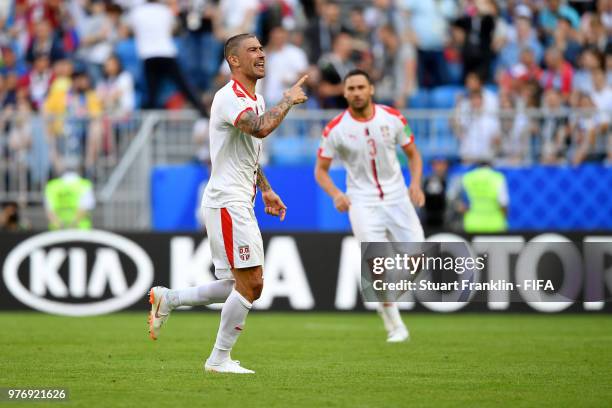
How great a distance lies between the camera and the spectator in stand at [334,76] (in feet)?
67.4

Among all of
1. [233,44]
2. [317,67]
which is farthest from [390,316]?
[317,67]

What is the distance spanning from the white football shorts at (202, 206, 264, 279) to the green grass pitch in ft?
2.95

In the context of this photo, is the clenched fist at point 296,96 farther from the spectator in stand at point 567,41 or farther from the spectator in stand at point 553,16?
the spectator in stand at point 553,16

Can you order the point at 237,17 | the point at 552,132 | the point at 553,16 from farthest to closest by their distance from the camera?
the point at 553,16
the point at 237,17
the point at 552,132

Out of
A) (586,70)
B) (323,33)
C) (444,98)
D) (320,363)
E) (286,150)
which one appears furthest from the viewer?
(323,33)

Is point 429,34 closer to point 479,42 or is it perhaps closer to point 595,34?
point 479,42

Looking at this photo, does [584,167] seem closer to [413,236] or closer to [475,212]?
[475,212]

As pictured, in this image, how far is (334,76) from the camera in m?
20.6

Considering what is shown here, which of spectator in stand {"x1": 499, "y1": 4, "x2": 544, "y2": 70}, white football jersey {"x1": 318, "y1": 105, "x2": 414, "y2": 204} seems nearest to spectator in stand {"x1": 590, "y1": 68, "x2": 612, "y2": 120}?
spectator in stand {"x1": 499, "y1": 4, "x2": 544, "y2": 70}

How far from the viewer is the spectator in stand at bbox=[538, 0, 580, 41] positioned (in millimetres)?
23047

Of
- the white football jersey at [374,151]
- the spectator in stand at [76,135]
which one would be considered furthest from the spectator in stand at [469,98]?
the white football jersey at [374,151]

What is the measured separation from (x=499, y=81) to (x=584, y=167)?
10.3 feet

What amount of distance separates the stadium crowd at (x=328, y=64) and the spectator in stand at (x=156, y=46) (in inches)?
1.0

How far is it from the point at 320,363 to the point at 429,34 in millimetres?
12808
